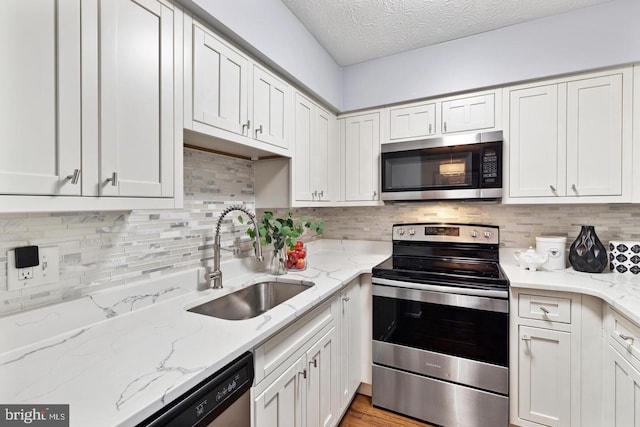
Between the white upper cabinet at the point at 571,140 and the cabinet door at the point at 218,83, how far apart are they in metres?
1.72

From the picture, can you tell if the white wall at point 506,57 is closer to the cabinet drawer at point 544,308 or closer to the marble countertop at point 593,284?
the marble countertop at point 593,284

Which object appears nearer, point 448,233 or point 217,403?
point 217,403

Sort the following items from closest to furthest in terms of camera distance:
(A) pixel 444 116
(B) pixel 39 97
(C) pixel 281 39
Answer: (B) pixel 39 97 < (C) pixel 281 39 < (A) pixel 444 116

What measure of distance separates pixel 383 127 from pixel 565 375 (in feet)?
6.27

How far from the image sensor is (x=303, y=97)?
6.58 feet

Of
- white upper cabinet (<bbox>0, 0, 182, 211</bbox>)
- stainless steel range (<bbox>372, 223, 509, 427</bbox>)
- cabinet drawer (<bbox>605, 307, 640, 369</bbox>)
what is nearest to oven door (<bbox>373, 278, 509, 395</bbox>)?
stainless steel range (<bbox>372, 223, 509, 427</bbox>)

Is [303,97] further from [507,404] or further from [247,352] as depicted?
[507,404]

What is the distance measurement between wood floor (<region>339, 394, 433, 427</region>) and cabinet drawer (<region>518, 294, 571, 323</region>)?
3.00ft

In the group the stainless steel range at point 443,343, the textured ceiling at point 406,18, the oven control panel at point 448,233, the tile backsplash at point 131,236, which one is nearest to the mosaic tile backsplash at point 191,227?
the tile backsplash at point 131,236

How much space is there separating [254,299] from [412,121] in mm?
1691

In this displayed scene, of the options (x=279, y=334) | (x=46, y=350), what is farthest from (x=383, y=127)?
(x=46, y=350)

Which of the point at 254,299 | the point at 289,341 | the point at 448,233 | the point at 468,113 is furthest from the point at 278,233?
the point at 468,113

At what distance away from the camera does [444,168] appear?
2068 millimetres

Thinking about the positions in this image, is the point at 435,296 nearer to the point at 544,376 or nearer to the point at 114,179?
the point at 544,376
